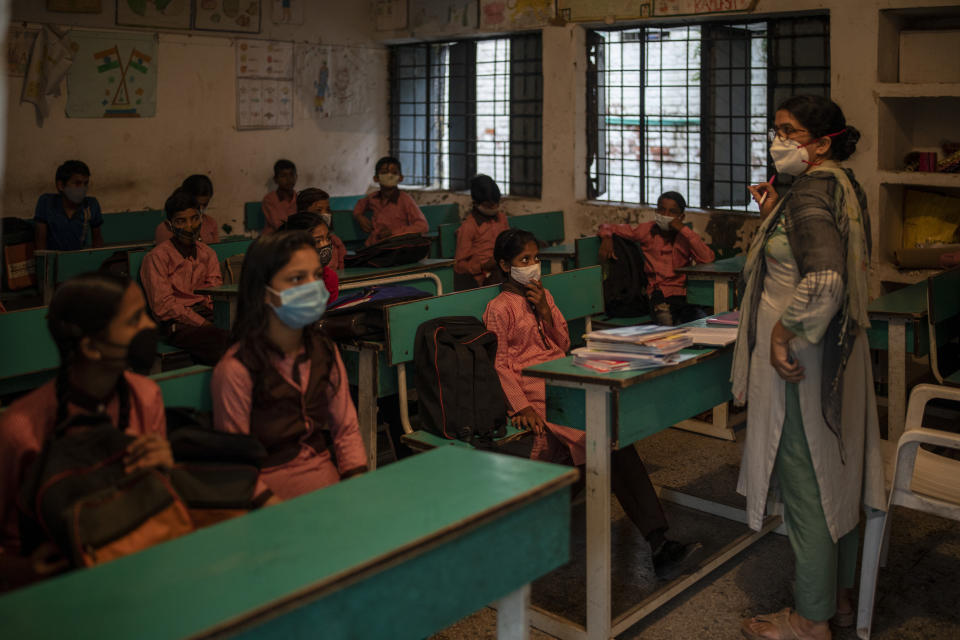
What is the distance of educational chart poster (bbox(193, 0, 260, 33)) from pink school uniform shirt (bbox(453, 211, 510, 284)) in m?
3.03

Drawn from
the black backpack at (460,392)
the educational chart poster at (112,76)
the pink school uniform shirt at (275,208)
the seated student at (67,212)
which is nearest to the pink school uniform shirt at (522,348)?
the black backpack at (460,392)

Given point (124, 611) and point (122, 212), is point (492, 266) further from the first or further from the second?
point (124, 611)

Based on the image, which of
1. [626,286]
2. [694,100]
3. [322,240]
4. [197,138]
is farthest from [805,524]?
[197,138]

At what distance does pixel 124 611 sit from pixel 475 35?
24.7 feet

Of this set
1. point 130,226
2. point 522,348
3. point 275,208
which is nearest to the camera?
point 522,348

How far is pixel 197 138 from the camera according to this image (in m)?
7.86

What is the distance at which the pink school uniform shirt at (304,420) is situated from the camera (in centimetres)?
237

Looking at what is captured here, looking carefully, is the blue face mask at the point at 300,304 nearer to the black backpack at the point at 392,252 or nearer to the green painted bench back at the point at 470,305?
the green painted bench back at the point at 470,305

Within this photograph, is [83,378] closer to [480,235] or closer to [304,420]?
[304,420]

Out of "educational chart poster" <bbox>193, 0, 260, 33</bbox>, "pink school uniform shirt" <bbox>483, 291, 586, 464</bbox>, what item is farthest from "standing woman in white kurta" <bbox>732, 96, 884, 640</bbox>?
"educational chart poster" <bbox>193, 0, 260, 33</bbox>

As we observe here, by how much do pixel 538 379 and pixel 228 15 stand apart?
5515 mm

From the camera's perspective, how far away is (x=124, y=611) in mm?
1431

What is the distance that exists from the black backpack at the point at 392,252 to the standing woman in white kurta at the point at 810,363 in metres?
2.69

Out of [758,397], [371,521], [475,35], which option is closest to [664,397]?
[758,397]
